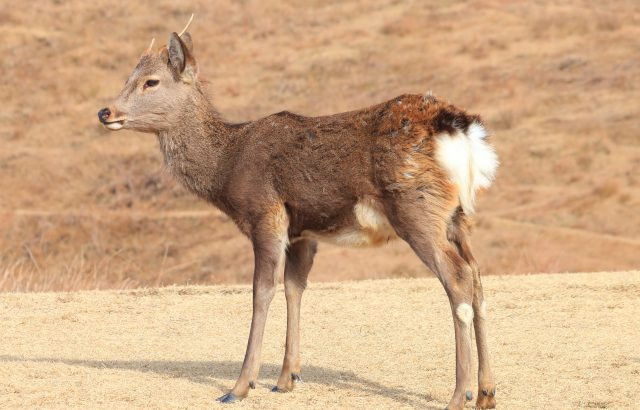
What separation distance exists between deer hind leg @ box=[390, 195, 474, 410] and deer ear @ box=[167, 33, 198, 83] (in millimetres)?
2139

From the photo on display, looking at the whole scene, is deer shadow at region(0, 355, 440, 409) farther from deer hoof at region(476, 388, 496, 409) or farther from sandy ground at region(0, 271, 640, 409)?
deer hoof at region(476, 388, 496, 409)

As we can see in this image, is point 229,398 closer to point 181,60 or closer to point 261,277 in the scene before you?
point 261,277

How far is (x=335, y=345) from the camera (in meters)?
9.77

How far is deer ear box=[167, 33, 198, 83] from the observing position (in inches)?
332

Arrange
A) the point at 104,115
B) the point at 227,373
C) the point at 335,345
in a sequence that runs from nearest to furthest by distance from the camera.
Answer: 1. the point at 104,115
2. the point at 227,373
3. the point at 335,345

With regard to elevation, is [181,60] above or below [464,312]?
above

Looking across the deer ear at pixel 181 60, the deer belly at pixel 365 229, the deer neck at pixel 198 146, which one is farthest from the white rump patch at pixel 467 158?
the deer ear at pixel 181 60

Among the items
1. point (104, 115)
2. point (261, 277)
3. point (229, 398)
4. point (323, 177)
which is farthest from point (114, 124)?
point (229, 398)

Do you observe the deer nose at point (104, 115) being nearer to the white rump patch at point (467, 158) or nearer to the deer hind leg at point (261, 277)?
the deer hind leg at point (261, 277)

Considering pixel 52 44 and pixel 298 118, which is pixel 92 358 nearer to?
pixel 298 118

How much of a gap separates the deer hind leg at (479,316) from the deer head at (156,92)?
2302mm

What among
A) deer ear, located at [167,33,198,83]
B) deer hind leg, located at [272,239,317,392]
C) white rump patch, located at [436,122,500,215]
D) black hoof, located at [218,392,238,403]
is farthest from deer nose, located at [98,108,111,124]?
white rump patch, located at [436,122,500,215]

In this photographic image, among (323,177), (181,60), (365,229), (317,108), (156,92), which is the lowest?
(365,229)

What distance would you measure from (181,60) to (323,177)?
1.59 metres
